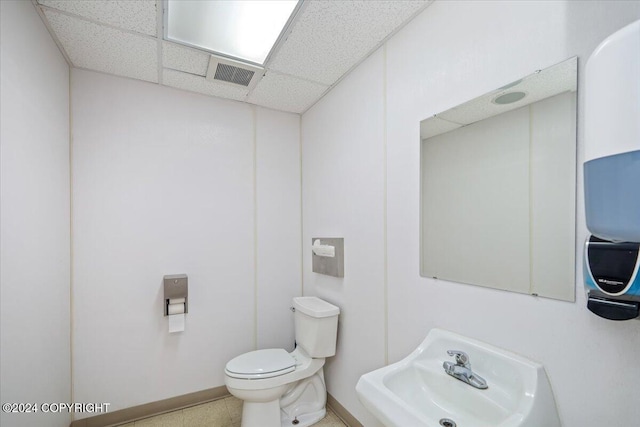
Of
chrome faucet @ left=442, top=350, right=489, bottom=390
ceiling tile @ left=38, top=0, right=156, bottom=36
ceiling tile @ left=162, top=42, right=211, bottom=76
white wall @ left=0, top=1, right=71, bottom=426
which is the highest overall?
ceiling tile @ left=38, top=0, right=156, bottom=36

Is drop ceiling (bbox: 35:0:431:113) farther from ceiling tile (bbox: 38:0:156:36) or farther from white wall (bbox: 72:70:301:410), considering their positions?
white wall (bbox: 72:70:301:410)

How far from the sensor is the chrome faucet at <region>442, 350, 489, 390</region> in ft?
3.86

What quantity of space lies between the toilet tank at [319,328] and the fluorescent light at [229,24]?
1.78 metres

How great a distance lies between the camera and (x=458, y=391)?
48.1 inches

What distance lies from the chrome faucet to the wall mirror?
1.02 feet

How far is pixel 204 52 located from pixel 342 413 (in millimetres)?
2642

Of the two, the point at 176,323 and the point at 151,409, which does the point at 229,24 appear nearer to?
the point at 176,323

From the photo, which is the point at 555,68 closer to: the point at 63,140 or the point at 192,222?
the point at 192,222

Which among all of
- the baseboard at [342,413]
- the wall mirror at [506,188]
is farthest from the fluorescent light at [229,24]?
the baseboard at [342,413]

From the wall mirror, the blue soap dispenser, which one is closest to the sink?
the wall mirror

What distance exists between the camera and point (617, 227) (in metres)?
0.61

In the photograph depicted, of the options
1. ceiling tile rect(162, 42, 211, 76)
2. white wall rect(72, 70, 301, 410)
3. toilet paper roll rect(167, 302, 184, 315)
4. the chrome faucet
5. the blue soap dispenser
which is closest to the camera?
the blue soap dispenser

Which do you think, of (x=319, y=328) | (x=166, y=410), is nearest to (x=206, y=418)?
(x=166, y=410)

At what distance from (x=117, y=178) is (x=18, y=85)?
93 cm
